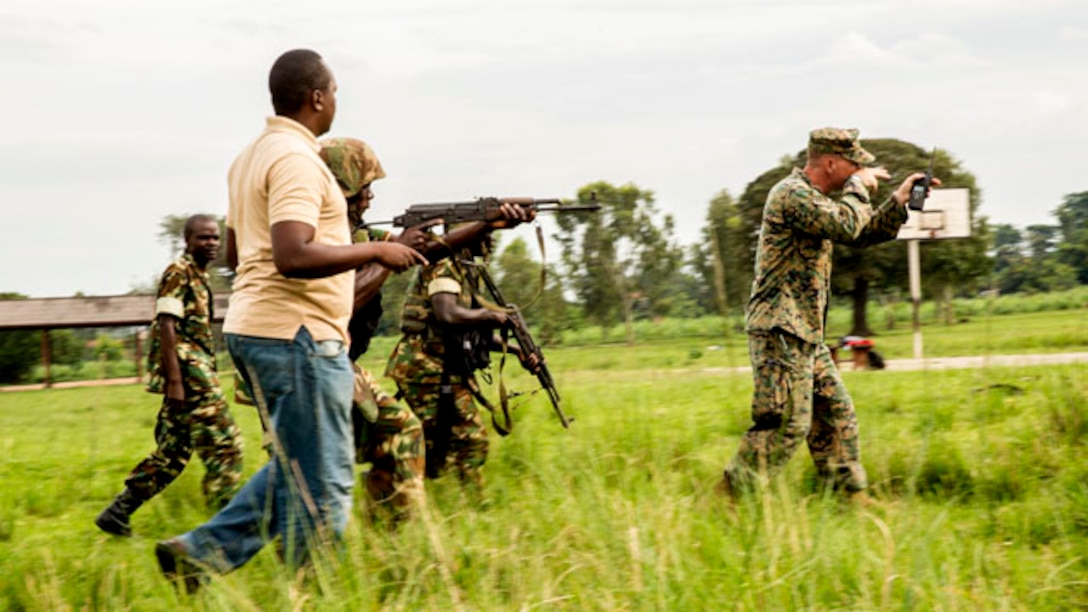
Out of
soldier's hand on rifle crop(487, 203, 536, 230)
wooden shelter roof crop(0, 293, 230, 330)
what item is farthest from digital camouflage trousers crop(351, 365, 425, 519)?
wooden shelter roof crop(0, 293, 230, 330)

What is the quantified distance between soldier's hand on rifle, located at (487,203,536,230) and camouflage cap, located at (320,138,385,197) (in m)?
0.59

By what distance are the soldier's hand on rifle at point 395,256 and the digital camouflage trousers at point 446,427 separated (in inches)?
93.2

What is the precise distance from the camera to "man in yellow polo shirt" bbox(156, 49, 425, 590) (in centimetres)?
372

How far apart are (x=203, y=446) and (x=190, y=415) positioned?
0.61ft

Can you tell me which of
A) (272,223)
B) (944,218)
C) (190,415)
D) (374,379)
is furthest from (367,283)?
(944,218)

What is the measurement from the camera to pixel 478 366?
20.9 ft

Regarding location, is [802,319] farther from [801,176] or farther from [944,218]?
[944,218]

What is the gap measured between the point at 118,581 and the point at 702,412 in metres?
5.33

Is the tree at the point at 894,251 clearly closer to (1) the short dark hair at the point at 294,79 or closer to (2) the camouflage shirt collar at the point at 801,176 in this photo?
(2) the camouflage shirt collar at the point at 801,176

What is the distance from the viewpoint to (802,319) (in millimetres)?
5555

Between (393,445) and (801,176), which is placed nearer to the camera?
(393,445)

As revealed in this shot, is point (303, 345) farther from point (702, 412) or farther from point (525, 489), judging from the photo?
point (702, 412)

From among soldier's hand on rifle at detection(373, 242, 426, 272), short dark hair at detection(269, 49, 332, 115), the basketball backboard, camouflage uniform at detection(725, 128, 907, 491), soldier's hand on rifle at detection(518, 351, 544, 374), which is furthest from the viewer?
the basketball backboard

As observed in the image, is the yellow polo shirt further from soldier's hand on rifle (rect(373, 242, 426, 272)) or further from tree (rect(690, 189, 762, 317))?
tree (rect(690, 189, 762, 317))
